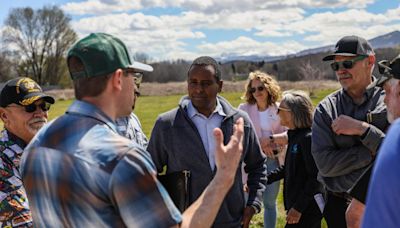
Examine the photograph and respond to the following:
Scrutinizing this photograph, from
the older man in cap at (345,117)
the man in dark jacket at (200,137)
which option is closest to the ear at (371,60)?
the older man in cap at (345,117)

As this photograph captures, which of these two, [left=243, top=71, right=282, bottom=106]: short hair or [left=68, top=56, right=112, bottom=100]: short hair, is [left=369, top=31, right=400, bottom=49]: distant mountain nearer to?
[left=243, top=71, right=282, bottom=106]: short hair

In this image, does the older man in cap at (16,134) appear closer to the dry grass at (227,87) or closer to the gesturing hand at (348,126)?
the gesturing hand at (348,126)

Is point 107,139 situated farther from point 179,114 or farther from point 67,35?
point 67,35

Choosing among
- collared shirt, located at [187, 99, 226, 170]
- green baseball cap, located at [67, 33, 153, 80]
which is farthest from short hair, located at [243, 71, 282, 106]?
green baseball cap, located at [67, 33, 153, 80]

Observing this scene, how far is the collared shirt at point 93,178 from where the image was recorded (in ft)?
6.05

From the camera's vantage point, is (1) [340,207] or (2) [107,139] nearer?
(2) [107,139]

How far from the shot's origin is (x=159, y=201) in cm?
191

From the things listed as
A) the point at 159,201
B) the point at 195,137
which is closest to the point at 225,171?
the point at 159,201

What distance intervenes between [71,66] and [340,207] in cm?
276

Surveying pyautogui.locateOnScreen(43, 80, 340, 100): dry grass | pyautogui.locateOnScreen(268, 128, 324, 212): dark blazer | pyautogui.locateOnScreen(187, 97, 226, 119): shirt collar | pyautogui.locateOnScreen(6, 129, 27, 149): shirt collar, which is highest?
pyautogui.locateOnScreen(187, 97, 226, 119): shirt collar

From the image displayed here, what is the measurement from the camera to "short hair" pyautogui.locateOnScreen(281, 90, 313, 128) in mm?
4656

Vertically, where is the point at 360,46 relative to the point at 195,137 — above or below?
above

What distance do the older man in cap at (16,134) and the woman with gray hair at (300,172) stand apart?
2.32 m

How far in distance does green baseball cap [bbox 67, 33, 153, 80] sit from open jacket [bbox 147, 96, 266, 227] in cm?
168
